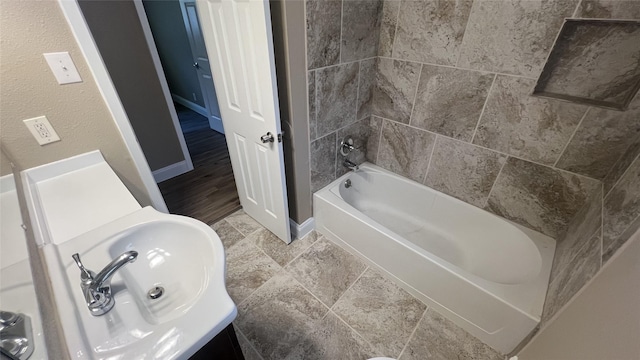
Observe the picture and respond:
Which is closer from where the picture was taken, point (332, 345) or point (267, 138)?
point (332, 345)

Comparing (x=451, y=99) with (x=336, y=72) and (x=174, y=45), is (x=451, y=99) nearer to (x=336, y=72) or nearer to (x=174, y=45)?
(x=336, y=72)

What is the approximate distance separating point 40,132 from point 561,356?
6.85 feet

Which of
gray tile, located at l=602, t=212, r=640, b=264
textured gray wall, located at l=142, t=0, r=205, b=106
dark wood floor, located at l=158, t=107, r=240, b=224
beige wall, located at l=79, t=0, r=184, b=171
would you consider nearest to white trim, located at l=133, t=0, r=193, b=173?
beige wall, located at l=79, t=0, r=184, b=171

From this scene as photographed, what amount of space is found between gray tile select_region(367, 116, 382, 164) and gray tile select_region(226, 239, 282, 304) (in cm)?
116

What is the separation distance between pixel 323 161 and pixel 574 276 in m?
1.32

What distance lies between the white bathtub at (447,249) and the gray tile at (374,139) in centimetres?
8

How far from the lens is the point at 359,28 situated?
1453mm

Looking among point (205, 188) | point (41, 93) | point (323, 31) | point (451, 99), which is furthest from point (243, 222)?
point (451, 99)

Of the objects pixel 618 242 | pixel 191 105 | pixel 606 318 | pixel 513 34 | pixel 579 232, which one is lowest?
pixel 191 105

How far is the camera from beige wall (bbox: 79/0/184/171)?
6.20ft

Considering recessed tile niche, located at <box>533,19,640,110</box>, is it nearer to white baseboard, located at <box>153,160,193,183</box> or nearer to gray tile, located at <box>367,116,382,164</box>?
gray tile, located at <box>367,116,382,164</box>

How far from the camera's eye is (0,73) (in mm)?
862

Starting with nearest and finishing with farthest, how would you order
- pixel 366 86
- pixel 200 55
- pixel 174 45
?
1. pixel 366 86
2. pixel 200 55
3. pixel 174 45

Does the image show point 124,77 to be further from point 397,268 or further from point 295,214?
point 397,268
